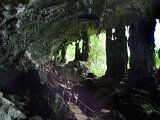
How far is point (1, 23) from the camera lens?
563cm

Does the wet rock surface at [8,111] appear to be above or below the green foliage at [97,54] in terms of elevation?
below

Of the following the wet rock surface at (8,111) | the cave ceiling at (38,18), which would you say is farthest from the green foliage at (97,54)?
the wet rock surface at (8,111)

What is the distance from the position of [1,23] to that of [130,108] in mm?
6188

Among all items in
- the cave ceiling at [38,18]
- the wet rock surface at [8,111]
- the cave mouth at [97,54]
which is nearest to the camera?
the cave ceiling at [38,18]

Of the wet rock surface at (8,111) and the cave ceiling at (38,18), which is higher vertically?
the cave ceiling at (38,18)

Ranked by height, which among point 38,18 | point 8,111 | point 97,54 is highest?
point 38,18

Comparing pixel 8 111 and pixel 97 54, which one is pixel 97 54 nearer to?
pixel 97 54

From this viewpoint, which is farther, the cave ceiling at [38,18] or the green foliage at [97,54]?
the green foliage at [97,54]

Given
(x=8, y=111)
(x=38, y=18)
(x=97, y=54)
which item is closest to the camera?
(x=8, y=111)

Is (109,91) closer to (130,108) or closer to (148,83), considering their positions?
(148,83)

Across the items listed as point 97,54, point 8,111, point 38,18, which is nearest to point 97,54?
point 97,54

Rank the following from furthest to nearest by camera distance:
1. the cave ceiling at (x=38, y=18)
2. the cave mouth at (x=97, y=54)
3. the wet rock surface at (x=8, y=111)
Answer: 1. the cave mouth at (x=97, y=54)
2. the wet rock surface at (x=8, y=111)
3. the cave ceiling at (x=38, y=18)

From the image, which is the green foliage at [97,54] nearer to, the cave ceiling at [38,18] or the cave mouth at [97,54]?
the cave mouth at [97,54]

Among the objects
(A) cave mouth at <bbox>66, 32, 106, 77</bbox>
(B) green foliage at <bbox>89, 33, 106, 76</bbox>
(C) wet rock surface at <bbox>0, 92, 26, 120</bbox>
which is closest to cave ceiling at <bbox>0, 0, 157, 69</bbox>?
(C) wet rock surface at <bbox>0, 92, 26, 120</bbox>
